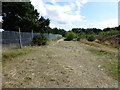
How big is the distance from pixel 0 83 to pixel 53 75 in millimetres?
1347

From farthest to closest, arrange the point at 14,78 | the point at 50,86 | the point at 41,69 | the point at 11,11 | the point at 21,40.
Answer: the point at 11,11, the point at 21,40, the point at 41,69, the point at 14,78, the point at 50,86

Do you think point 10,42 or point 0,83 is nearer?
point 0,83

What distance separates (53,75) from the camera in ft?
11.2

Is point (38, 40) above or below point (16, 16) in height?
below

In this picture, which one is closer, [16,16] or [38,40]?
[38,40]

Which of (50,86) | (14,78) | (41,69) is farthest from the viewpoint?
(41,69)

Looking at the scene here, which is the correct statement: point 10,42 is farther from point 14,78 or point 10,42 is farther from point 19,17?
point 19,17

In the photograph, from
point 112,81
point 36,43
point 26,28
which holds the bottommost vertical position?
point 112,81

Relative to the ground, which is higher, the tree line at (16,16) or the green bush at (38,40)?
the tree line at (16,16)

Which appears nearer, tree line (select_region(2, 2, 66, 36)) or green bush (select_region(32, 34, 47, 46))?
green bush (select_region(32, 34, 47, 46))

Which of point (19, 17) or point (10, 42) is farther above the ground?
point (19, 17)

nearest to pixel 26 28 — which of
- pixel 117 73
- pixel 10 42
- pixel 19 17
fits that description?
pixel 19 17

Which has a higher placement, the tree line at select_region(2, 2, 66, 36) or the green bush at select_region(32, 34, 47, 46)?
the tree line at select_region(2, 2, 66, 36)

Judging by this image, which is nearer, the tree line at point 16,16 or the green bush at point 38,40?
the green bush at point 38,40
